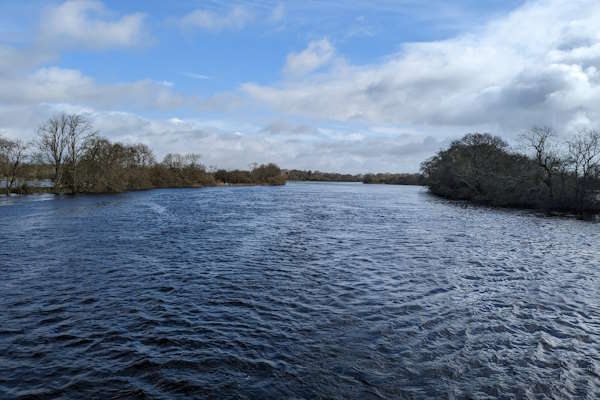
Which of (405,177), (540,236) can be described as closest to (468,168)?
(540,236)

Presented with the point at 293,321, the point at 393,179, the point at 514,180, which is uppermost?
the point at 393,179

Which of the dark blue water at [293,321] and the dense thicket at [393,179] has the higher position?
the dense thicket at [393,179]

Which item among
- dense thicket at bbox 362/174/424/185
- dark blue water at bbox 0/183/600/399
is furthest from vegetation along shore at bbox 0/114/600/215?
dense thicket at bbox 362/174/424/185

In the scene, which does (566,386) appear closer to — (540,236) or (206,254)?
(206,254)

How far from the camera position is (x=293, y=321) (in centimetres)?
905

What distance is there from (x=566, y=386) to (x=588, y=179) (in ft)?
143

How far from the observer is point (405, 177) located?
16925 centimetres

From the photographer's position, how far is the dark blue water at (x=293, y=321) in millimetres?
6391

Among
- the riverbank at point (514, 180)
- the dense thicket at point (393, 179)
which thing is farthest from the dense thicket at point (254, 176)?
the riverbank at point (514, 180)

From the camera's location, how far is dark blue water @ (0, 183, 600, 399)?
6391 mm

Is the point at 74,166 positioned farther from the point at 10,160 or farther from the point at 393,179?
the point at 393,179

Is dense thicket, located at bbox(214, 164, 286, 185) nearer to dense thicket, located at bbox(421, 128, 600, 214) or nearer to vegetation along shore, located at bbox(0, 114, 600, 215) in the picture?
vegetation along shore, located at bbox(0, 114, 600, 215)

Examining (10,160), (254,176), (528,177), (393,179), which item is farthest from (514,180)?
(393,179)

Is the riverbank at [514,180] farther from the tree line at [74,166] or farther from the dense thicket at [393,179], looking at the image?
the dense thicket at [393,179]
